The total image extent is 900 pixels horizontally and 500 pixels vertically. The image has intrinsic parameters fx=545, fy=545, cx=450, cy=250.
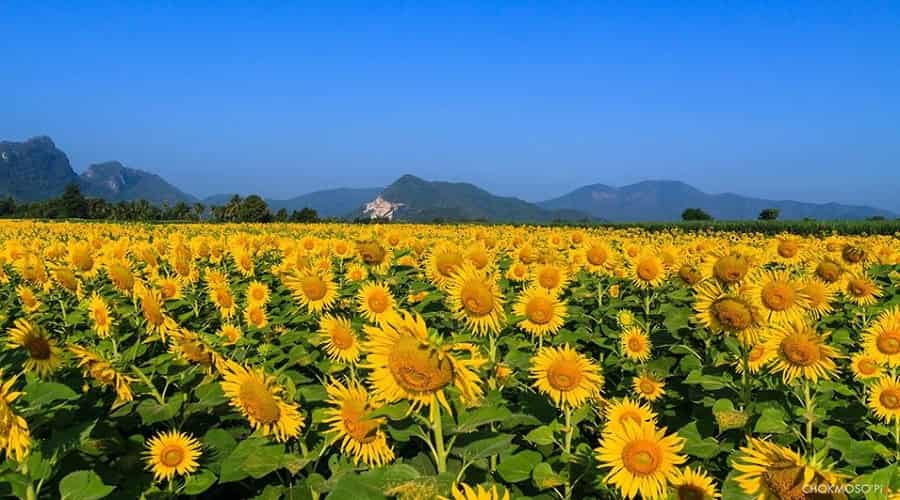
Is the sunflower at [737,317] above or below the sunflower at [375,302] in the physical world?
above

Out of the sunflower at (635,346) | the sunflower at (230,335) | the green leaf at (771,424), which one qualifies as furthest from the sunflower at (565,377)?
the sunflower at (230,335)

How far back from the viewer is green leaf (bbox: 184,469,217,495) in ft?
8.80

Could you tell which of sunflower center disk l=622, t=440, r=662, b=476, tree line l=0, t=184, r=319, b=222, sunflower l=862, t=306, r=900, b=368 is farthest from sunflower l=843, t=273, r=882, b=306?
tree line l=0, t=184, r=319, b=222

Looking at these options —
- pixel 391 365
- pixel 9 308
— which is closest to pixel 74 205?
pixel 9 308

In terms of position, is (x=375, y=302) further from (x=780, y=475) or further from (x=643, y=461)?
(x=780, y=475)

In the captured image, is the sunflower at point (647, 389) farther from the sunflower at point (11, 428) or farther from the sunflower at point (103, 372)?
the sunflower at point (11, 428)

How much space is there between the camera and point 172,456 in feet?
9.30

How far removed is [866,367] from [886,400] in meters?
0.62

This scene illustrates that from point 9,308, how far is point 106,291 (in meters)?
1.21

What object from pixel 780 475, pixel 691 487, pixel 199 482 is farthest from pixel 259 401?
pixel 780 475

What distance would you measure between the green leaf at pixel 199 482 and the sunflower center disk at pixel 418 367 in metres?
1.43

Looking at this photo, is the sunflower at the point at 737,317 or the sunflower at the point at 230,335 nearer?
the sunflower at the point at 737,317

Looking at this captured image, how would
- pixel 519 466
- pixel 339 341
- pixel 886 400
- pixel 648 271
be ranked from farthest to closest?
pixel 648 271 → pixel 339 341 → pixel 886 400 → pixel 519 466

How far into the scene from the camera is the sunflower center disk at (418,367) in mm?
1898
